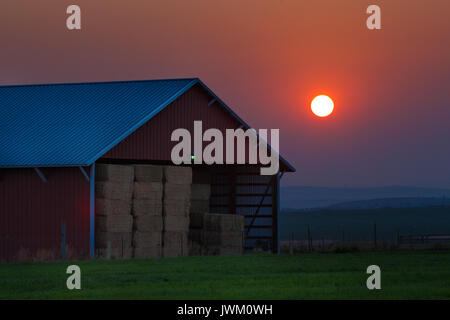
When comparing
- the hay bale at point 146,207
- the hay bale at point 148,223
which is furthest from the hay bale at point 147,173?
the hay bale at point 148,223

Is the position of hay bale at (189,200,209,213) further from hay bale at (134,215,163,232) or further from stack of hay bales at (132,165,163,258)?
stack of hay bales at (132,165,163,258)

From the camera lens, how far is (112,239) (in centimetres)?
3638

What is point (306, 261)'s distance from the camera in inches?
1256

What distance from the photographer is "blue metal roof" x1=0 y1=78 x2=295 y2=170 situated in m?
37.0

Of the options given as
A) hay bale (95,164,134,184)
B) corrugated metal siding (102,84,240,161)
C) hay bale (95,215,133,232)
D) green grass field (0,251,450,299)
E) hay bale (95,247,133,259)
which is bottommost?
green grass field (0,251,450,299)

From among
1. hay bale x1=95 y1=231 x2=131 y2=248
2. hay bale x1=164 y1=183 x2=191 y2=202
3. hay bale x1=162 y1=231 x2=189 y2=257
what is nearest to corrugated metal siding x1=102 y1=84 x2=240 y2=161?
hay bale x1=164 y1=183 x2=191 y2=202

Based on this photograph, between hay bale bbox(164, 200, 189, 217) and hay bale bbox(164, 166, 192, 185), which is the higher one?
hay bale bbox(164, 166, 192, 185)

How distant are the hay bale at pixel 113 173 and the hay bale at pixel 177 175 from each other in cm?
207

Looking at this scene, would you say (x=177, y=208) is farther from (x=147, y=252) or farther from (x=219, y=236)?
(x=147, y=252)

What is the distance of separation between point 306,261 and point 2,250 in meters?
12.1

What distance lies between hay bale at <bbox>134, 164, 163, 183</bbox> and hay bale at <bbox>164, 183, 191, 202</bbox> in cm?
62
